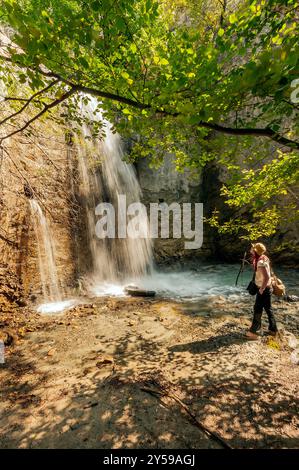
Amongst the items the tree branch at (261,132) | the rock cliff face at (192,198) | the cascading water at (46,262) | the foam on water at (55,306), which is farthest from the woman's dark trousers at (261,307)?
the rock cliff face at (192,198)

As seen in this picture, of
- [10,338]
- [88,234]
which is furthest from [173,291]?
[10,338]

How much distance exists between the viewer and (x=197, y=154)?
479cm

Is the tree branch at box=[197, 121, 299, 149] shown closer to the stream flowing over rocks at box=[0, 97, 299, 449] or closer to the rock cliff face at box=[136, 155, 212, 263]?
the stream flowing over rocks at box=[0, 97, 299, 449]

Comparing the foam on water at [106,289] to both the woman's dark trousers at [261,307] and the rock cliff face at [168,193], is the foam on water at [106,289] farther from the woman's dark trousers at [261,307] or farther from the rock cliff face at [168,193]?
the woman's dark trousers at [261,307]

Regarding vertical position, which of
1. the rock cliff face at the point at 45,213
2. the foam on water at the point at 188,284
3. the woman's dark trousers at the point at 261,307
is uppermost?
the rock cliff face at the point at 45,213

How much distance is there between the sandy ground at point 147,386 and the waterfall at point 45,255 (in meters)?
2.02

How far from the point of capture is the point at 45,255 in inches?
326

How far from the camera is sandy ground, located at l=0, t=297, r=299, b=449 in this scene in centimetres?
290

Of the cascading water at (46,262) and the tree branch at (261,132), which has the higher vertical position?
the tree branch at (261,132)

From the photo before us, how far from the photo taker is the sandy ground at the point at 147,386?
9.51 feet

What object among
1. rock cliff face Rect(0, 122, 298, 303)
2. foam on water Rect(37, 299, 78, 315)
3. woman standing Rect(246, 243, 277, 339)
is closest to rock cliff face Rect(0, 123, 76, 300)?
rock cliff face Rect(0, 122, 298, 303)
